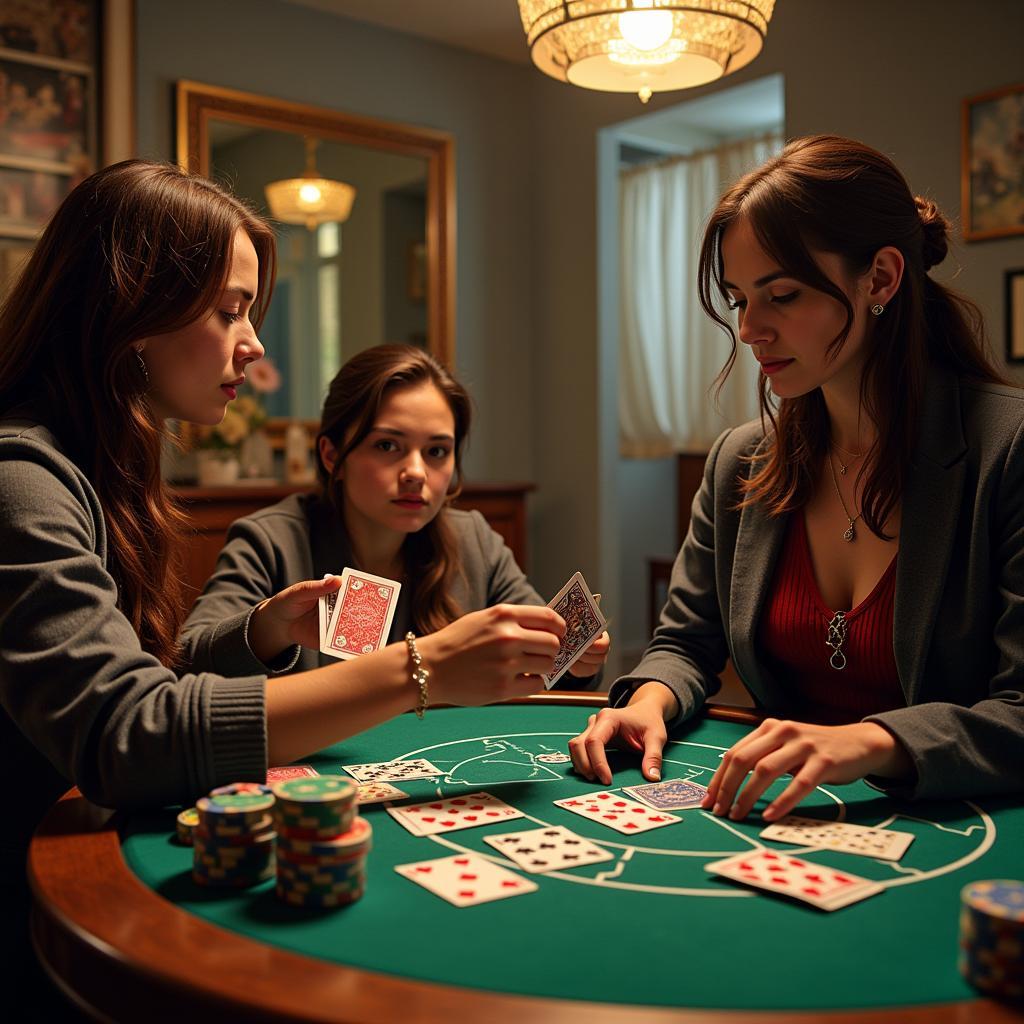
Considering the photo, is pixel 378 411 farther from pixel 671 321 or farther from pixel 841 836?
pixel 671 321

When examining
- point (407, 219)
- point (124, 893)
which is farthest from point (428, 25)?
point (124, 893)

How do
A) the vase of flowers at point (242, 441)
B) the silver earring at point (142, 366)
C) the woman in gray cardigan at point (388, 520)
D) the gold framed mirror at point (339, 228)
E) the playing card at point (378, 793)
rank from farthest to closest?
1. the gold framed mirror at point (339, 228)
2. the vase of flowers at point (242, 441)
3. the woman in gray cardigan at point (388, 520)
4. the silver earring at point (142, 366)
5. the playing card at point (378, 793)

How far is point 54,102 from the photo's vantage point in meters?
4.11

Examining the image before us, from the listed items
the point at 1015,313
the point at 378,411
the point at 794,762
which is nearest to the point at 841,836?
the point at 794,762

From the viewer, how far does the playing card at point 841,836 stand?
44.9 inches

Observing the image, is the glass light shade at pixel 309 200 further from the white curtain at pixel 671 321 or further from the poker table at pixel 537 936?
the poker table at pixel 537 936

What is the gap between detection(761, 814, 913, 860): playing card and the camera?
1140mm

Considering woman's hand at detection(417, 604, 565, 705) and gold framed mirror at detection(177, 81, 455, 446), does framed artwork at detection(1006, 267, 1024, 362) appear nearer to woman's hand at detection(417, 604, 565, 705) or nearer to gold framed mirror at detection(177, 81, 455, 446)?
gold framed mirror at detection(177, 81, 455, 446)

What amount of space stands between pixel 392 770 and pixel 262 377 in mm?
3386

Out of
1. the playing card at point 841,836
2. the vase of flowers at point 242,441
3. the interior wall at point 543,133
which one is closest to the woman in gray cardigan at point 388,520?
the playing card at point 841,836

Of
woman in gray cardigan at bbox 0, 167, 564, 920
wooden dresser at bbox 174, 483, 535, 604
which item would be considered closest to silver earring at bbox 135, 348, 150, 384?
woman in gray cardigan at bbox 0, 167, 564, 920

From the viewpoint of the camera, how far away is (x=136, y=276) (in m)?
1.47

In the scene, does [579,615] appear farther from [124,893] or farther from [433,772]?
[124,893]

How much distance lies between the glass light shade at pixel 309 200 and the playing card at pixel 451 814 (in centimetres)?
385
